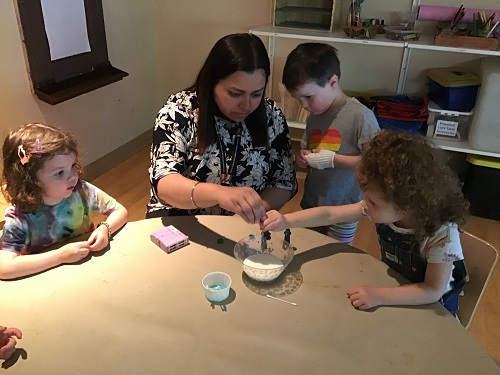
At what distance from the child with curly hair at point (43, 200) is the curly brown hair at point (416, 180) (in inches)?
27.7

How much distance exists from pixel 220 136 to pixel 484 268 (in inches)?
33.0

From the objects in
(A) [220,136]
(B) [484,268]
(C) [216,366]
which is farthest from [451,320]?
(A) [220,136]

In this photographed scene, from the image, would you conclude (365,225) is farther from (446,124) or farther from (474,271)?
(474,271)

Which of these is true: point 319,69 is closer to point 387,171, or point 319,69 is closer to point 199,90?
point 199,90

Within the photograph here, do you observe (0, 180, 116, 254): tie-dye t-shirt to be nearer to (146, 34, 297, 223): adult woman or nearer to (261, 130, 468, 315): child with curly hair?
(146, 34, 297, 223): adult woman

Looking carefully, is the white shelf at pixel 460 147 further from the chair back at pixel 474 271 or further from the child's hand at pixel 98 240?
the child's hand at pixel 98 240

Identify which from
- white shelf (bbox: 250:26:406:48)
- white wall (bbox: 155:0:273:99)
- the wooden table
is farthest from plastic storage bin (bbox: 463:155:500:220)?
the wooden table

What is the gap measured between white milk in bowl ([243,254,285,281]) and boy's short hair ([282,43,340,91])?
749 millimetres

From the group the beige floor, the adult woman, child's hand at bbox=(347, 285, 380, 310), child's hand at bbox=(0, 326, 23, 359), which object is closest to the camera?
child's hand at bbox=(0, 326, 23, 359)

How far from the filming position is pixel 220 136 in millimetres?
1486

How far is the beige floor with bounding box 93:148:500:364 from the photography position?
76.0 inches

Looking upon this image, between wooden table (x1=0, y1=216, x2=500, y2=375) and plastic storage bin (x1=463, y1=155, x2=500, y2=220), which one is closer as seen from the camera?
wooden table (x1=0, y1=216, x2=500, y2=375)

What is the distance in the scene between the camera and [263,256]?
3.85 feet

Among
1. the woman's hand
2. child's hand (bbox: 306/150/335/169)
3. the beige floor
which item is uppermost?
the woman's hand
